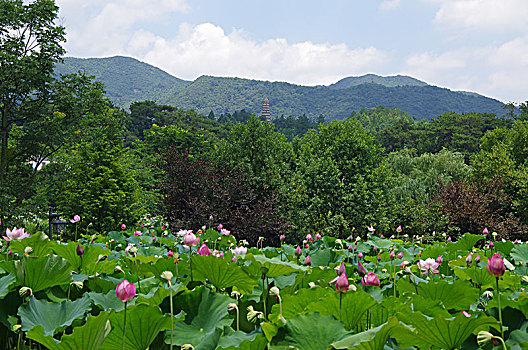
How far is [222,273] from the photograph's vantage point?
1.76 meters

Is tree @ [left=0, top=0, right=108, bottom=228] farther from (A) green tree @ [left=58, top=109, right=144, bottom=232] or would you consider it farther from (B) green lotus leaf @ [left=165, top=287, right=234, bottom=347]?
(B) green lotus leaf @ [left=165, top=287, right=234, bottom=347]

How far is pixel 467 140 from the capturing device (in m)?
38.3

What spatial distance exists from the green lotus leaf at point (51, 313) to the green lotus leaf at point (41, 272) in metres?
0.13

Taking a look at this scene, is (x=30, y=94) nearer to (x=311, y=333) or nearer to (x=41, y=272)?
(x=41, y=272)

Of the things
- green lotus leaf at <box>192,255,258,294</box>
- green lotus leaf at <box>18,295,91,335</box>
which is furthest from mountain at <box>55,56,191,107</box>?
green lotus leaf at <box>18,295,91,335</box>

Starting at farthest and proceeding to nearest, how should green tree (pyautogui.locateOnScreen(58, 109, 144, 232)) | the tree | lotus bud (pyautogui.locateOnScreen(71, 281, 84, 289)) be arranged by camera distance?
the tree
green tree (pyautogui.locateOnScreen(58, 109, 144, 232))
lotus bud (pyautogui.locateOnScreen(71, 281, 84, 289))

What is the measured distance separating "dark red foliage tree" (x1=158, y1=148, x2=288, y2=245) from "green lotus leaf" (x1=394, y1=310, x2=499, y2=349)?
22.9 feet

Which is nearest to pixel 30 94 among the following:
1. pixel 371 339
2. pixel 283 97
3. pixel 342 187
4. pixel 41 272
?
pixel 342 187

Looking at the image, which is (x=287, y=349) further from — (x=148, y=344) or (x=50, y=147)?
(x=50, y=147)

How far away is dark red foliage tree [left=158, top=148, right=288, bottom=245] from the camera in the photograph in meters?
8.27

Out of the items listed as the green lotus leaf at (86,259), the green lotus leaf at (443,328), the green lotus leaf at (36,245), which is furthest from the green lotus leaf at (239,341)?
the green lotus leaf at (36,245)

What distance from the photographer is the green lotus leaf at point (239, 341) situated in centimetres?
114

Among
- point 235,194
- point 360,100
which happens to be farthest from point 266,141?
point 360,100

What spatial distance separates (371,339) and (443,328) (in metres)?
0.36
